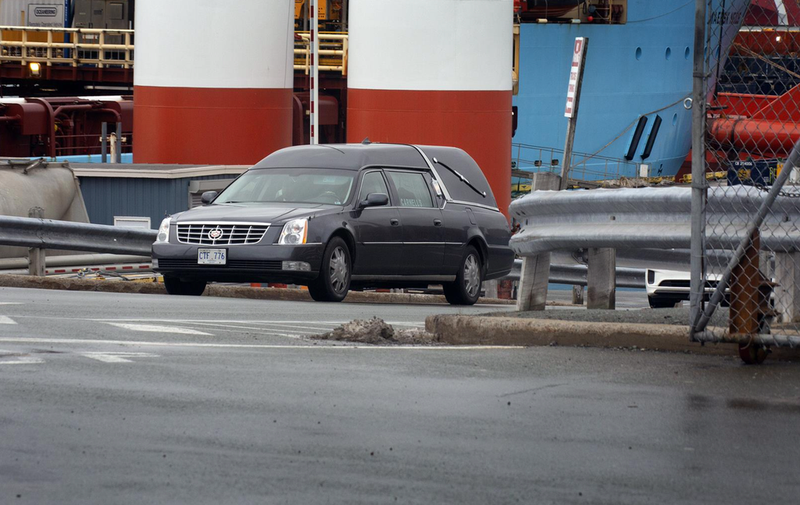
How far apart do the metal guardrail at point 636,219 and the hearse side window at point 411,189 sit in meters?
5.06

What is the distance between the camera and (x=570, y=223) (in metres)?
9.46

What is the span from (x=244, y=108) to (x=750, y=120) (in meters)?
17.5

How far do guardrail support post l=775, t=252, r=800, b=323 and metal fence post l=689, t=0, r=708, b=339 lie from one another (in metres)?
1.04

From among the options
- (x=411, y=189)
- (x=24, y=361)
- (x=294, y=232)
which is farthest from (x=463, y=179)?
(x=24, y=361)

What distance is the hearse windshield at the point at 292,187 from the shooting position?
14.4 metres

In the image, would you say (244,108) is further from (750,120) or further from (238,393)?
(238,393)

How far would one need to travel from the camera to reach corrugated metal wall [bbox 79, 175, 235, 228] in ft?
72.1

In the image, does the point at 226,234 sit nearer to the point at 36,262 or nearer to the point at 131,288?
the point at 131,288

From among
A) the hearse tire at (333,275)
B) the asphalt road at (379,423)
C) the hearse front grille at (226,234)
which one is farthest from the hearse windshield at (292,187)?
the asphalt road at (379,423)

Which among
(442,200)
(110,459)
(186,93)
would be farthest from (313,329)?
(186,93)

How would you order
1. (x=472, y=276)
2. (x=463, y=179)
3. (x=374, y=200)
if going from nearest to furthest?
(x=374, y=200) < (x=472, y=276) < (x=463, y=179)

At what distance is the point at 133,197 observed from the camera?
22375 millimetres

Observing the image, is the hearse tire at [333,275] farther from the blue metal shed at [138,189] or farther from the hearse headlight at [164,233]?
the blue metal shed at [138,189]

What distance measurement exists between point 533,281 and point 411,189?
18.9 ft
